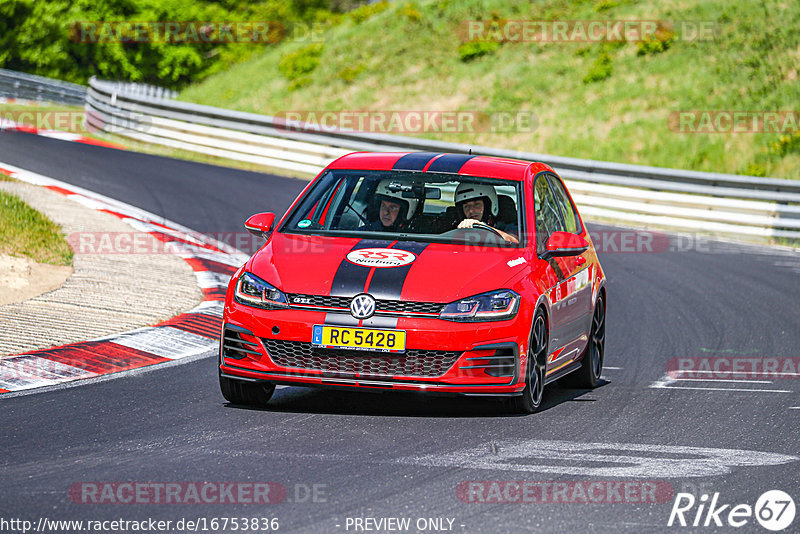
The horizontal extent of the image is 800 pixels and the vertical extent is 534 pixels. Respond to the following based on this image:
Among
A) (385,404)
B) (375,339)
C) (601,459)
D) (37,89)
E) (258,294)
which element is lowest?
(385,404)

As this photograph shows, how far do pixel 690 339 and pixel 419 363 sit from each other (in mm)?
5072

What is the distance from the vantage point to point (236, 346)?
24.7ft

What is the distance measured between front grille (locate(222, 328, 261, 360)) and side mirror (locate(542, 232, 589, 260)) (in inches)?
78.5

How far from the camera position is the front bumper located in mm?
7234

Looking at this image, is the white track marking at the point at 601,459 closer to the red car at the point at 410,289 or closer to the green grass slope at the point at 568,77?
the red car at the point at 410,289

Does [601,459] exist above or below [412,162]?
below

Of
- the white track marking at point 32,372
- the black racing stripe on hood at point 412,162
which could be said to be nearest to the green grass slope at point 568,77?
the black racing stripe on hood at point 412,162

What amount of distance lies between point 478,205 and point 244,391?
200cm

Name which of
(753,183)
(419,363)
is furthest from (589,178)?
(419,363)

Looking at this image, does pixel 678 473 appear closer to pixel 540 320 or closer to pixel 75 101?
pixel 540 320

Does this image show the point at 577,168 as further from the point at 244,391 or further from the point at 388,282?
the point at 388,282

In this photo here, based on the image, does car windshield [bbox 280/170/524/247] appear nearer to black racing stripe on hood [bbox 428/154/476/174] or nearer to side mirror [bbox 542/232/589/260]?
black racing stripe on hood [bbox 428/154/476/174]

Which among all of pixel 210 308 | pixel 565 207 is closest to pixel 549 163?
pixel 210 308

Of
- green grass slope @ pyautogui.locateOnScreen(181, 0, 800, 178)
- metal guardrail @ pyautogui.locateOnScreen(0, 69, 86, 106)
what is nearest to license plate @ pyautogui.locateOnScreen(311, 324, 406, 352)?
green grass slope @ pyautogui.locateOnScreen(181, 0, 800, 178)
